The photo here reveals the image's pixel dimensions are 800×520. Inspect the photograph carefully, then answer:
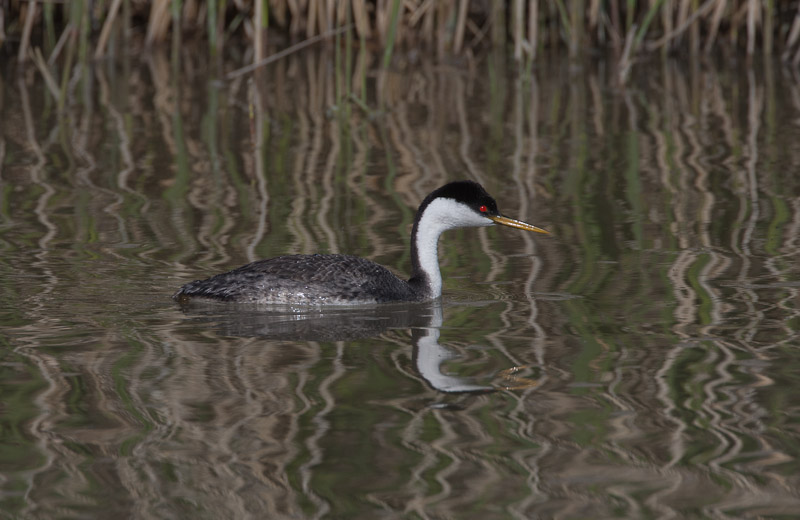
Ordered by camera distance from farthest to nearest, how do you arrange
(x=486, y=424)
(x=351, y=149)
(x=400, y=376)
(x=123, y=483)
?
(x=351, y=149) → (x=400, y=376) → (x=486, y=424) → (x=123, y=483)

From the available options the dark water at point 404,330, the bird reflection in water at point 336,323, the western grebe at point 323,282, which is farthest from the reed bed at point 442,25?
the bird reflection in water at point 336,323

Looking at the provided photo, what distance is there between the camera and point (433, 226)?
24.6 feet

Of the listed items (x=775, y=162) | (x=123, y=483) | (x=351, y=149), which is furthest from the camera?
(x=351, y=149)

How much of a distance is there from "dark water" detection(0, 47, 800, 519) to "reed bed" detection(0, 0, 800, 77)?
9.82 ft

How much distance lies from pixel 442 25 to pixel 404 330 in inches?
429

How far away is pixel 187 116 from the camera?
13680 mm

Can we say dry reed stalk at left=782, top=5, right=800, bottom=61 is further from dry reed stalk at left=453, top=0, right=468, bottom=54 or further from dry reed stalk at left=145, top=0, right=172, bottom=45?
dry reed stalk at left=145, top=0, right=172, bottom=45

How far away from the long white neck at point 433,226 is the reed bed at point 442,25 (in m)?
7.56

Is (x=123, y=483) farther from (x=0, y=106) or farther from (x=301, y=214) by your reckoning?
(x=0, y=106)

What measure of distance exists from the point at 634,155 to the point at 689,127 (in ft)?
5.62

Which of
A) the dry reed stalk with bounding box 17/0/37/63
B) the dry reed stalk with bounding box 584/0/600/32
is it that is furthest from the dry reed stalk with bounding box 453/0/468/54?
the dry reed stalk with bounding box 17/0/37/63

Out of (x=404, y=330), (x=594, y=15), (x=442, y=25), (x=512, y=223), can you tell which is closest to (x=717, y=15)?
(x=594, y=15)

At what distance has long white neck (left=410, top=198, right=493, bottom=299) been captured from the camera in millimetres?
7363

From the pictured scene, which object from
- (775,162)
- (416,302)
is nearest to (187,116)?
(775,162)
